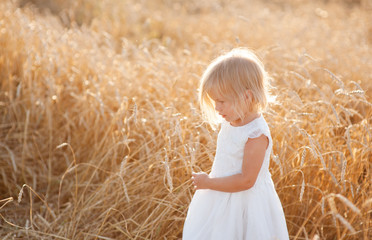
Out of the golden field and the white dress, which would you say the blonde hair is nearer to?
the white dress

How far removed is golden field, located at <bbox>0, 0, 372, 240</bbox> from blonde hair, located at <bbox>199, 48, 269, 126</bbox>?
329 millimetres

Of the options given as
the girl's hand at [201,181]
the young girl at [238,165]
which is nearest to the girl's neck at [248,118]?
the young girl at [238,165]

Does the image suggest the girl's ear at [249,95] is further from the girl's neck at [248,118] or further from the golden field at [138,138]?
the golden field at [138,138]

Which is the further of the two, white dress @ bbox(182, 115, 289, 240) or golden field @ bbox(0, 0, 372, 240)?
golden field @ bbox(0, 0, 372, 240)

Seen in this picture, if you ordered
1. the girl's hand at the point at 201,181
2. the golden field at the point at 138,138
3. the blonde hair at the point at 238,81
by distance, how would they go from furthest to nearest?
the golden field at the point at 138,138
the girl's hand at the point at 201,181
the blonde hair at the point at 238,81

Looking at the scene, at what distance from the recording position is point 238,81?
137 cm

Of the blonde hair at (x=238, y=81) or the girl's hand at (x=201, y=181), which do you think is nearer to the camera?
the blonde hair at (x=238, y=81)

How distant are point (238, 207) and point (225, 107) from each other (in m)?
0.41

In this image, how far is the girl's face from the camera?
1.41m

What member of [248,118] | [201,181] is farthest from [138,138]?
[248,118]

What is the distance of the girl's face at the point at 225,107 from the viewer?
1.41 metres

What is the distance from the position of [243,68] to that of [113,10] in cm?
513

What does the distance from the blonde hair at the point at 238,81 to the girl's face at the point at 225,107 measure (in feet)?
0.04

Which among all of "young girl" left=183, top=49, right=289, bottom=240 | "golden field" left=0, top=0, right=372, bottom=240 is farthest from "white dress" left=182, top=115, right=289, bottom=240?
"golden field" left=0, top=0, right=372, bottom=240
